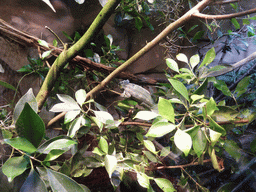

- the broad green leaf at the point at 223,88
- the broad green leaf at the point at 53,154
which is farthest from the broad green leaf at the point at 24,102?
the broad green leaf at the point at 223,88

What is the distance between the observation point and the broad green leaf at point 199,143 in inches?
13.9

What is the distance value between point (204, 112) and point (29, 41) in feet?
2.49

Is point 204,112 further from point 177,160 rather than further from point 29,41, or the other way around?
point 29,41

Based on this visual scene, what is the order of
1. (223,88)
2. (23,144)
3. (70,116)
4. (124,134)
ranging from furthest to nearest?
(124,134), (223,88), (70,116), (23,144)

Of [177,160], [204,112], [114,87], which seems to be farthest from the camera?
[114,87]

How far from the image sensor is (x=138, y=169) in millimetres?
547

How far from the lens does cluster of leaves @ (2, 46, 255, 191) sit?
0.99 feet

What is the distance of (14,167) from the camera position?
0.30m

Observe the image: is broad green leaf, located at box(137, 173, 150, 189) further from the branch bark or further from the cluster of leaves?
the branch bark

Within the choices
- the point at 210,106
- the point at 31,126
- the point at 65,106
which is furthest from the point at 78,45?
the point at 210,106

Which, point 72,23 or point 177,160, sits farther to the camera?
point 72,23

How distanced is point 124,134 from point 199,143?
1.24 feet

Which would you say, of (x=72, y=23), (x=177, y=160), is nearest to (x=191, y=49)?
(x=177, y=160)

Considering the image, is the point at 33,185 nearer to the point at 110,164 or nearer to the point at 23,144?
the point at 23,144
